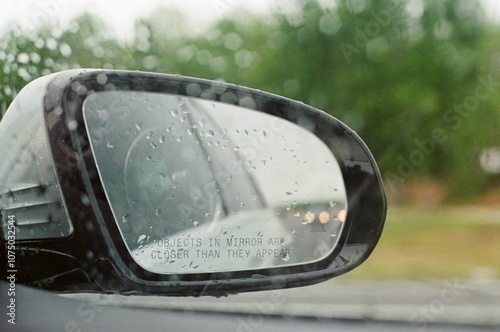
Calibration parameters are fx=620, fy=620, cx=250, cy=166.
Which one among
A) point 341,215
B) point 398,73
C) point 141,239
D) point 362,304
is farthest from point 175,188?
point 398,73

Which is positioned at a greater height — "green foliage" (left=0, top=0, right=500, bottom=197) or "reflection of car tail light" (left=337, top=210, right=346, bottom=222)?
"green foliage" (left=0, top=0, right=500, bottom=197)

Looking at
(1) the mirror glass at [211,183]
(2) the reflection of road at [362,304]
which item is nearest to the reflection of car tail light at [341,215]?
(1) the mirror glass at [211,183]

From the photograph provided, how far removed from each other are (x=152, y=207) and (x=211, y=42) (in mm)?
4300

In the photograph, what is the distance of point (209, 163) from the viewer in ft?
5.47

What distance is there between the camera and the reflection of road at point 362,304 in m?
2.48

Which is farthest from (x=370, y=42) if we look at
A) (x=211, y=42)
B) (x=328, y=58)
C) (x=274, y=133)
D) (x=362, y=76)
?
(x=274, y=133)

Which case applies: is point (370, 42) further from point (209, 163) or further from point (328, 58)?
point (209, 163)

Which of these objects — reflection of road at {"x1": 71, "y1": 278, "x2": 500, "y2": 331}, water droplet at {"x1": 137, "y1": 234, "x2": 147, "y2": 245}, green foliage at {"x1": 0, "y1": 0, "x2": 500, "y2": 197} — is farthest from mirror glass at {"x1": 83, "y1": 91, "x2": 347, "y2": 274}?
green foliage at {"x1": 0, "y1": 0, "x2": 500, "y2": 197}

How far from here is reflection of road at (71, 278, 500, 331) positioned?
248cm

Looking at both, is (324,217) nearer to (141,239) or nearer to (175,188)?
(175,188)

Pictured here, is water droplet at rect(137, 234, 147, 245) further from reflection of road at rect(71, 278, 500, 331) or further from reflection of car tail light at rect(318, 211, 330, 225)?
reflection of car tail light at rect(318, 211, 330, 225)

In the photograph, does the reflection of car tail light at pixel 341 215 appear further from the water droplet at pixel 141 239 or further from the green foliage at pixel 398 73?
the green foliage at pixel 398 73

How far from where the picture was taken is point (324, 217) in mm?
1816

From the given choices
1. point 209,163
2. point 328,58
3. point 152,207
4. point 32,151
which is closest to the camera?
point 32,151
